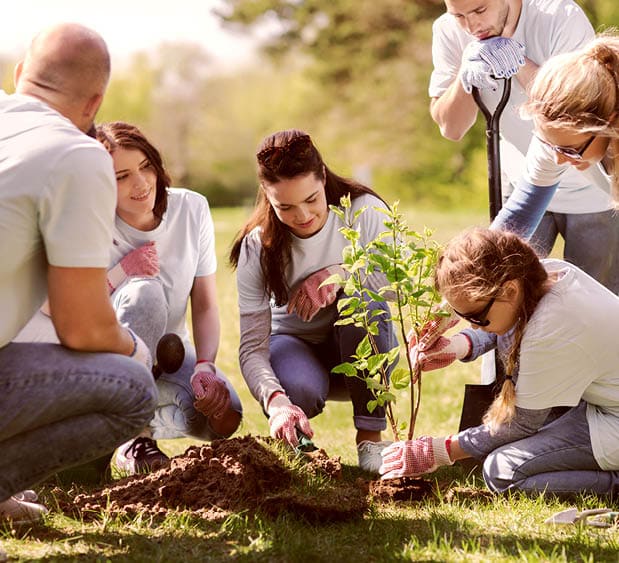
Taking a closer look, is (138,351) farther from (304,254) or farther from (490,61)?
(490,61)

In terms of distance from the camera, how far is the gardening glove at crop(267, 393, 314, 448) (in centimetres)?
360

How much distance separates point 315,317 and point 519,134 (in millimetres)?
1187

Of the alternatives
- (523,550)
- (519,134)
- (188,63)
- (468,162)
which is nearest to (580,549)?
(523,550)

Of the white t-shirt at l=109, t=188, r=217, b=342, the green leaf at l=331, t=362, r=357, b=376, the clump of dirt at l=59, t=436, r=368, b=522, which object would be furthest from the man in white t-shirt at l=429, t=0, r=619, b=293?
the clump of dirt at l=59, t=436, r=368, b=522

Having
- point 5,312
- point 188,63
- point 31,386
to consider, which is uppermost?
point 5,312

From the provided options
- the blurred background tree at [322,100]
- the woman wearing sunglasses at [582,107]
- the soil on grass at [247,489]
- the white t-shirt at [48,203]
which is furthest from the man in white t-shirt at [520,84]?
the blurred background tree at [322,100]

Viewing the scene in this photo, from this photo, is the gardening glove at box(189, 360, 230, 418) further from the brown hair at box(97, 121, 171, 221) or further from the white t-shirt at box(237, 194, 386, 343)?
the brown hair at box(97, 121, 171, 221)

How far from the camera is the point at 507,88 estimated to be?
3.90 m

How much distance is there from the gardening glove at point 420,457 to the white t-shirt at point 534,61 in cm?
109

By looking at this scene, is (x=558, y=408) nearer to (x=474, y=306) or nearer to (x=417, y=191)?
(x=474, y=306)

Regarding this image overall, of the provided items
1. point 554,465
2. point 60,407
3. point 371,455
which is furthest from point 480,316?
point 60,407

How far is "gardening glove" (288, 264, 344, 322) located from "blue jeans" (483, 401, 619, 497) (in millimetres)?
959

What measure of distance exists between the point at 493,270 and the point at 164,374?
5.48ft

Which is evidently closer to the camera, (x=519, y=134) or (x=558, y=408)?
(x=558, y=408)
